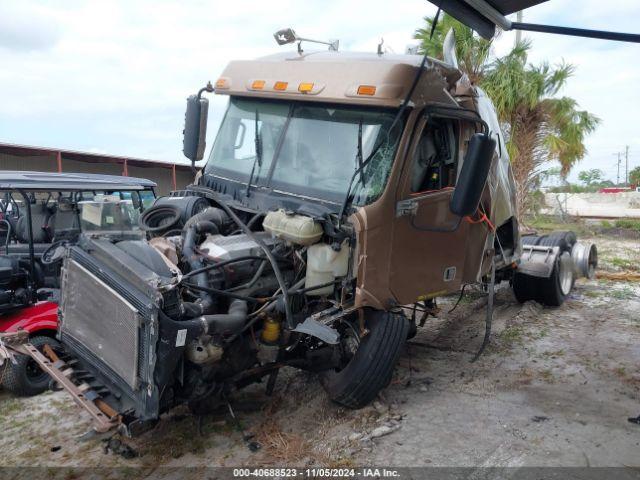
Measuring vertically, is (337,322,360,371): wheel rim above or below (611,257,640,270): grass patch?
above

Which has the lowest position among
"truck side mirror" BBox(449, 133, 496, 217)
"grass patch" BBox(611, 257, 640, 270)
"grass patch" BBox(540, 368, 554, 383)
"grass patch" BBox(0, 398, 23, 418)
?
"grass patch" BBox(0, 398, 23, 418)

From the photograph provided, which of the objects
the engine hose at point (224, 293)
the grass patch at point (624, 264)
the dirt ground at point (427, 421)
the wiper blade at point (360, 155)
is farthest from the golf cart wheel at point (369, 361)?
the grass patch at point (624, 264)

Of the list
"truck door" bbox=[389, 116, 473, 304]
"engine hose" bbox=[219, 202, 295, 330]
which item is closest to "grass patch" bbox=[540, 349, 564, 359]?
"truck door" bbox=[389, 116, 473, 304]

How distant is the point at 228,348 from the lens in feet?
13.3

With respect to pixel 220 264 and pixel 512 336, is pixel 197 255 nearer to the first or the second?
pixel 220 264

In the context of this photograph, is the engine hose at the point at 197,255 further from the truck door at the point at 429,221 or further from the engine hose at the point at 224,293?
the truck door at the point at 429,221

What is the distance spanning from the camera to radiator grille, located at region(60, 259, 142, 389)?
3.52 metres

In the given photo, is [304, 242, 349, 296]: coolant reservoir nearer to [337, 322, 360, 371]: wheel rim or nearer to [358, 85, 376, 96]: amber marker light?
[337, 322, 360, 371]: wheel rim

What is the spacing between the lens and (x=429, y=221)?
15.7 ft

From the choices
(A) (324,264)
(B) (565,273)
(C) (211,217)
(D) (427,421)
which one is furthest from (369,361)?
(B) (565,273)

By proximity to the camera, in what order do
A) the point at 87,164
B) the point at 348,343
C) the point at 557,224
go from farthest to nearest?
the point at 557,224, the point at 87,164, the point at 348,343

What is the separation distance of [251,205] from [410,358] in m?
2.46

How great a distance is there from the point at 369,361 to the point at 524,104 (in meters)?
11.8

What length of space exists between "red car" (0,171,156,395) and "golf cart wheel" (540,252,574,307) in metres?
5.70
